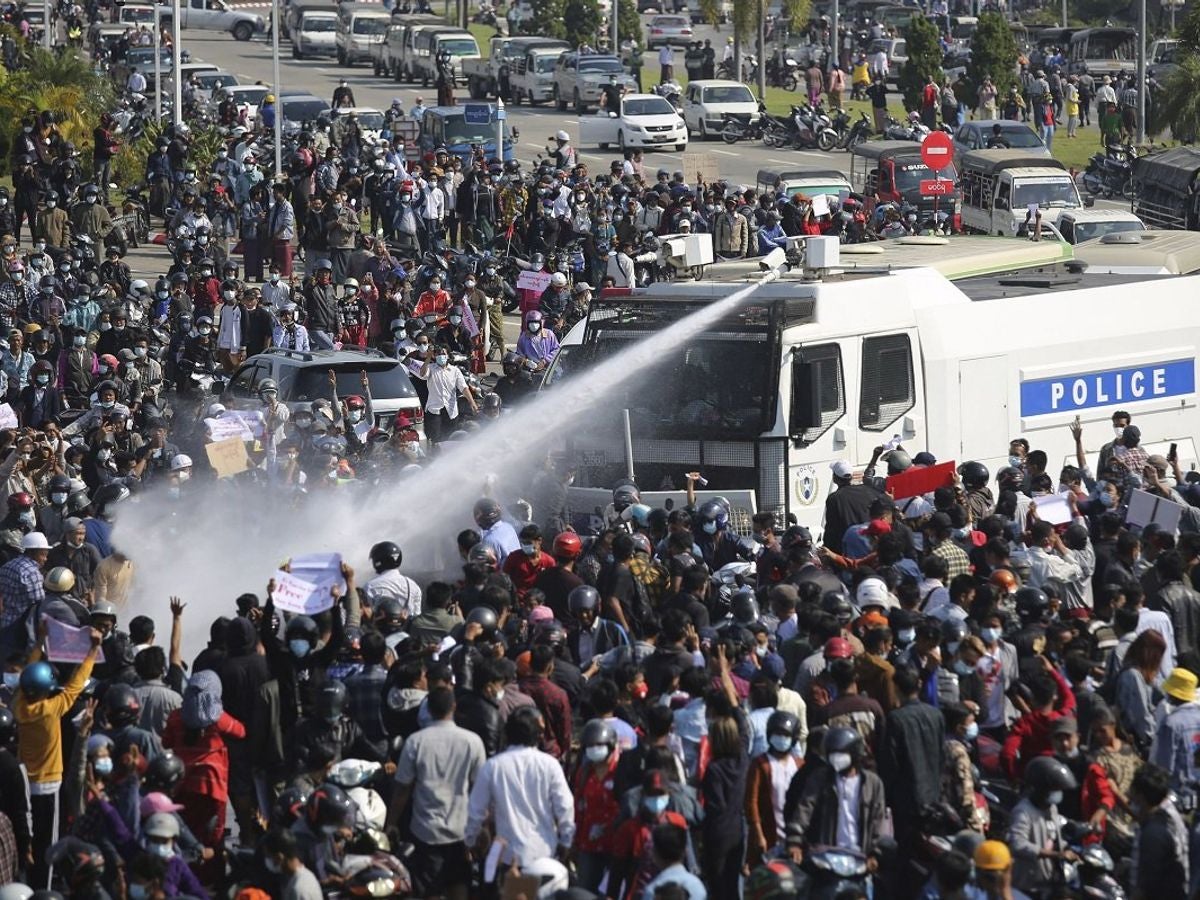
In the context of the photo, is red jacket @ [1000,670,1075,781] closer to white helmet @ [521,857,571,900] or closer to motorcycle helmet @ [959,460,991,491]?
white helmet @ [521,857,571,900]

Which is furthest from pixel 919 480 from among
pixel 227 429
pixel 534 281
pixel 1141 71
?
pixel 1141 71

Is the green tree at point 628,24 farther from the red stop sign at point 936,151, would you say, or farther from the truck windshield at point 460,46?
the red stop sign at point 936,151

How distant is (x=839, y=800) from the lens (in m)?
9.45

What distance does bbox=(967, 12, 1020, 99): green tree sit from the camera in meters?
51.8

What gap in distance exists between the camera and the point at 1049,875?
9039 mm

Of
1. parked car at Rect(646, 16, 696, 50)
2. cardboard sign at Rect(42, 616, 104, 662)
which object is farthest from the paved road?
cardboard sign at Rect(42, 616, 104, 662)

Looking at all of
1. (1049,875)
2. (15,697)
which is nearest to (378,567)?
(15,697)

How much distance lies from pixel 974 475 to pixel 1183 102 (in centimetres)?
3227

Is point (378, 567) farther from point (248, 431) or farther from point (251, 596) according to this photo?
point (248, 431)

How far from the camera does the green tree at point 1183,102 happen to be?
45.2 meters

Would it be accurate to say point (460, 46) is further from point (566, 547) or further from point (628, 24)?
point (566, 547)

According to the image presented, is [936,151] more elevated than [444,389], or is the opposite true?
[936,151]

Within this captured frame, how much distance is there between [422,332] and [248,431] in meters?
4.45

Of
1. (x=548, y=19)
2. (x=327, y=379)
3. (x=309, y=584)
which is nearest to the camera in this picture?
(x=309, y=584)
